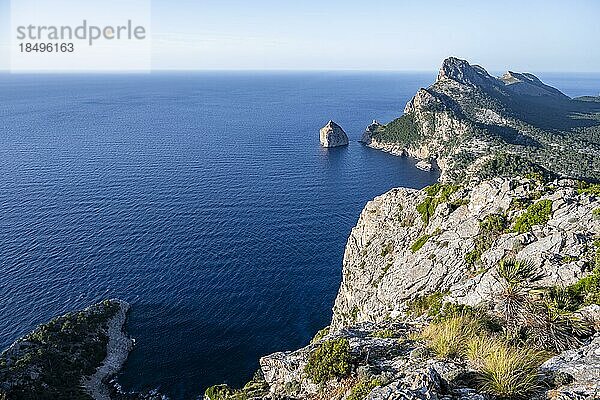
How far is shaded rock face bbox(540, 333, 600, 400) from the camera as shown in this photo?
13344 mm

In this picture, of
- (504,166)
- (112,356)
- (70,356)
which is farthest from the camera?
(504,166)

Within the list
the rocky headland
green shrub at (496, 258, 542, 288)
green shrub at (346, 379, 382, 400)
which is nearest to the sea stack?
the rocky headland

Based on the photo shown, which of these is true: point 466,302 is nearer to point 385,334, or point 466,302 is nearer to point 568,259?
point 568,259

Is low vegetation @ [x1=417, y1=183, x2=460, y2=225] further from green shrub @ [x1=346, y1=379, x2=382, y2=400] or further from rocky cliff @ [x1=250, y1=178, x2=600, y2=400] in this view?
green shrub @ [x1=346, y1=379, x2=382, y2=400]

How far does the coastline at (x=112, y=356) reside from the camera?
5562cm

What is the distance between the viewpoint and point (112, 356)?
61.1 metres

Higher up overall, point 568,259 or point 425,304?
point 568,259

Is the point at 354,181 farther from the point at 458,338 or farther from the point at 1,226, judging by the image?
the point at 458,338

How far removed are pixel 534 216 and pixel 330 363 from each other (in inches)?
882

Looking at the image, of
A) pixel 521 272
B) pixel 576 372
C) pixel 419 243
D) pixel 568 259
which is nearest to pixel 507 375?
pixel 576 372

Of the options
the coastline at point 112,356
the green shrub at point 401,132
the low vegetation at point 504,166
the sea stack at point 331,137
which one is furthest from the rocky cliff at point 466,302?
the green shrub at point 401,132

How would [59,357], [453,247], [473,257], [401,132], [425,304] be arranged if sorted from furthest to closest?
[401,132] < [59,357] < [453,247] < [473,257] < [425,304]

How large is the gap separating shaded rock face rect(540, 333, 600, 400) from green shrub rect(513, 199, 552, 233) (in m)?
17.4

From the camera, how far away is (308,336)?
64.3m
